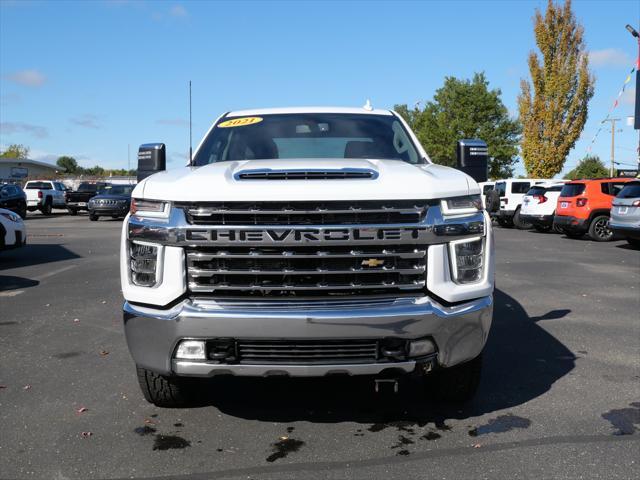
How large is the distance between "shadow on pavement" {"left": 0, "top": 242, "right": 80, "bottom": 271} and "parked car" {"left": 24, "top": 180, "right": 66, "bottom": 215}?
22337 mm

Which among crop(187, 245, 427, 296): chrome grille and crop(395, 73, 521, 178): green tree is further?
crop(395, 73, 521, 178): green tree

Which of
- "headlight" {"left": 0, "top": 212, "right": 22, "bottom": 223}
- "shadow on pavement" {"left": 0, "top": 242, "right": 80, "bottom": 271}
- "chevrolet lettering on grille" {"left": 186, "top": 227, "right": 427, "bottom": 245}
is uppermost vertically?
"chevrolet lettering on grille" {"left": 186, "top": 227, "right": 427, "bottom": 245}

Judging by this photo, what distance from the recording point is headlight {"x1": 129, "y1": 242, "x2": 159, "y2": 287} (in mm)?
3707

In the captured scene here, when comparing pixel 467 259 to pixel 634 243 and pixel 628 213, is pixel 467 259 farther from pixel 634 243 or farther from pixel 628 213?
pixel 634 243

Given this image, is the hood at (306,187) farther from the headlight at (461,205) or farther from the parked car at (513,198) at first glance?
the parked car at (513,198)

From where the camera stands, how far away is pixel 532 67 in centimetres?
3894

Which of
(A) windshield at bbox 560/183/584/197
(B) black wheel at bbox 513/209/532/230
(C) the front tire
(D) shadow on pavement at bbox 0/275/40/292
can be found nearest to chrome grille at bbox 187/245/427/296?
Result: (C) the front tire

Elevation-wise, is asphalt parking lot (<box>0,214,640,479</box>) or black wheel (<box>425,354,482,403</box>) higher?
black wheel (<box>425,354,482,403</box>)

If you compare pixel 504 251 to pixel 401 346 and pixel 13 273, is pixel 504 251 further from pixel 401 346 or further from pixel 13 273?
→ pixel 401 346

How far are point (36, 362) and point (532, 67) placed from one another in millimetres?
37956

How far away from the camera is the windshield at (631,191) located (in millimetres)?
15474

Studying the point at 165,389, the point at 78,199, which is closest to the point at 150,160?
the point at 165,389

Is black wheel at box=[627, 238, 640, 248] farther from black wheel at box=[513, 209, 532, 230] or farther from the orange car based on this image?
black wheel at box=[513, 209, 532, 230]

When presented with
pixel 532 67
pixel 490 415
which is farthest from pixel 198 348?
pixel 532 67
